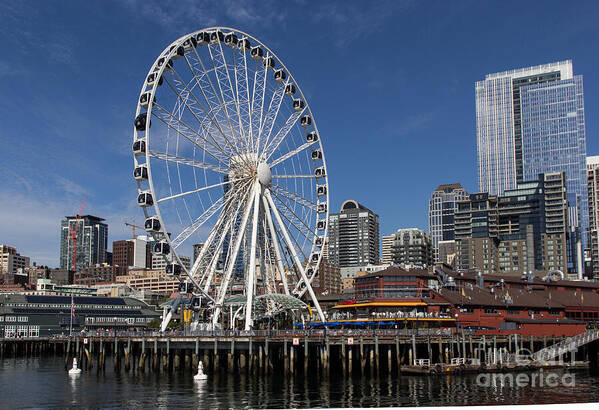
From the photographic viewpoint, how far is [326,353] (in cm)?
7419

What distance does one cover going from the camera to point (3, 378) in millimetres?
84688

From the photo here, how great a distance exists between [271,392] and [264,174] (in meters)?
33.4

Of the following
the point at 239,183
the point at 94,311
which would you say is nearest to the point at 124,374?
the point at 239,183

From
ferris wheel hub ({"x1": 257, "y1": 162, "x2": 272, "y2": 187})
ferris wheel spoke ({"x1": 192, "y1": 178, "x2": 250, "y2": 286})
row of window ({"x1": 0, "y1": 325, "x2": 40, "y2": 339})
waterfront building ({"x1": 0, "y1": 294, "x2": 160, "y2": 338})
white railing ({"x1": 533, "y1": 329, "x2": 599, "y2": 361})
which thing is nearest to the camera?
ferris wheel spoke ({"x1": 192, "y1": 178, "x2": 250, "y2": 286})

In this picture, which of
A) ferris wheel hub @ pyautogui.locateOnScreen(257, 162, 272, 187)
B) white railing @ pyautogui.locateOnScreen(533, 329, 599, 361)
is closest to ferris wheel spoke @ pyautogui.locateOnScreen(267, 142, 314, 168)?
Result: ferris wheel hub @ pyautogui.locateOnScreen(257, 162, 272, 187)

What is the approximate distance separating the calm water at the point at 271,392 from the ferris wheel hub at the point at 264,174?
81.6ft

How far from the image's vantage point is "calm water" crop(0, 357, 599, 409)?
57000mm

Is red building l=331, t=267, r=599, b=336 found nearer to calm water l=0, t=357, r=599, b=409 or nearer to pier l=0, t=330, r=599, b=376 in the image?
pier l=0, t=330, r=599, b=376

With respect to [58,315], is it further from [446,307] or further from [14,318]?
[446,307]

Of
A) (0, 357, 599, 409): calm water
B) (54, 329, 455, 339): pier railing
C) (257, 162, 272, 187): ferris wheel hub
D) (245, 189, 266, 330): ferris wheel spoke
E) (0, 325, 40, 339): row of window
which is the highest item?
(257, 162, 272, 187): ferris wheel hub

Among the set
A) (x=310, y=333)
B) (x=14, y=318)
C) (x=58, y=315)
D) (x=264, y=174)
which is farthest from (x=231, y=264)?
(x=58, y=315)

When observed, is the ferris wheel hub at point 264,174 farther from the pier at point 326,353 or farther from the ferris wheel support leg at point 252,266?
the pier at point 326,353

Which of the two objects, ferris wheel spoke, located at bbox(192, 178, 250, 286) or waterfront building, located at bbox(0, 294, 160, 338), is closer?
ferris wheel spoke, located at bbox(192, 178, 250, 286)

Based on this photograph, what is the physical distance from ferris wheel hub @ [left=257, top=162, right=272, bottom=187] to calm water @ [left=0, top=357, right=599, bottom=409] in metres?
24.9
